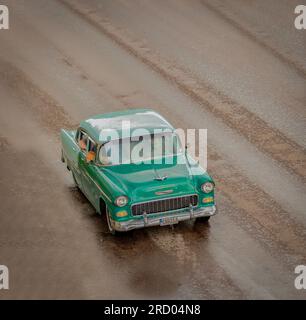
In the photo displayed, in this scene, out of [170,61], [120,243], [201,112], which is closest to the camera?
[120,243]

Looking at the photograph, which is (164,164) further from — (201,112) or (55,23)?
(55,23)

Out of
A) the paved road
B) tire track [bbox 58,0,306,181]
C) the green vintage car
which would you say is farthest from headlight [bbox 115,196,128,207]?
tire track [bbox 58,0,306,181]

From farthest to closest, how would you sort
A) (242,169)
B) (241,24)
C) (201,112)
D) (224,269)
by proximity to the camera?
(241,24)
(201,112)
(242,169)
(224,269)

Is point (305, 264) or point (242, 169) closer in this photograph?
point (305, 264)

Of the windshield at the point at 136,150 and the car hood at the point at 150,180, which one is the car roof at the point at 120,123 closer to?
A: the windshield at the point at 136,150

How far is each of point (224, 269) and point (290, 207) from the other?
2577 mm

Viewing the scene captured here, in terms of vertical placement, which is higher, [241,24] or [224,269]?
[241,24]

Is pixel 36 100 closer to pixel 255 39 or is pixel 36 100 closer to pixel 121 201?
pixel 255 39

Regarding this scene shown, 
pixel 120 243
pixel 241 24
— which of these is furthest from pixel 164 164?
pixel 241 24

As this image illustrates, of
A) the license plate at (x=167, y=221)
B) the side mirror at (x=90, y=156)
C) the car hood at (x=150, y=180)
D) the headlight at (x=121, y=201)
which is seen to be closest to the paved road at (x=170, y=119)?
the license plate at (x=167, y=221)

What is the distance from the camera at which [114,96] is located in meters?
22.3

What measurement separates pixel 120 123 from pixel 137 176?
1.56m

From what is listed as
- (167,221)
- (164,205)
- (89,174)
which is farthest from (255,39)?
(167,221)

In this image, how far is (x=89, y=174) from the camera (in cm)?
1659
